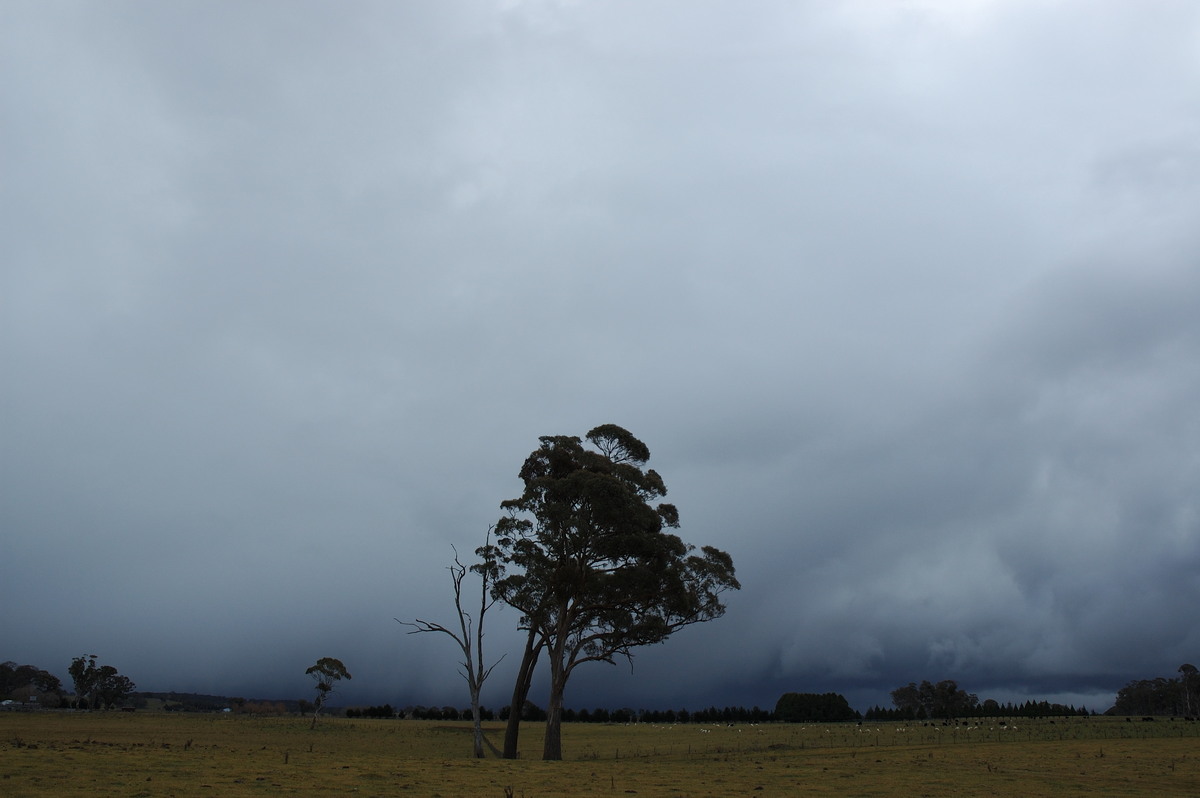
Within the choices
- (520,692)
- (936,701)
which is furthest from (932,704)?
(520,692)

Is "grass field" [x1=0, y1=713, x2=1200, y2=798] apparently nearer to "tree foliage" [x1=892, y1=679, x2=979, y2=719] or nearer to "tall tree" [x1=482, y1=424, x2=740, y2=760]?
"tall tree" [x1=482, y1=424, x2=740, y2=760]

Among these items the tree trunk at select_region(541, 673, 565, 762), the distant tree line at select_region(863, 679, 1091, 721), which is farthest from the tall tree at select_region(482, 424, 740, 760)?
the distant tree line at select_region(863, 679, 1091, 721)

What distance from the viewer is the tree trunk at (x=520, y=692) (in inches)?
1551

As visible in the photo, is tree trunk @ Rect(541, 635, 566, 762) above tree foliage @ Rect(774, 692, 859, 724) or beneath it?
above

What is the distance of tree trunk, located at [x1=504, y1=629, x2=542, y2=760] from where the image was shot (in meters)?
39.4

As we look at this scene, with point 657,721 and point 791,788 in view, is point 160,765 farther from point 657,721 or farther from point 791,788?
point 657,721

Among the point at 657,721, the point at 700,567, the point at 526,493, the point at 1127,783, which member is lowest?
the point at 657,721

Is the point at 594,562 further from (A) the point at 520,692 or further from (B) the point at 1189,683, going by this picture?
(B) the point at 1189,683

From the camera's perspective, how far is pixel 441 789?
2036cm

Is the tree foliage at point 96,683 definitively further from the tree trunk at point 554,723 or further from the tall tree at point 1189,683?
the tall tree at point 1189,683

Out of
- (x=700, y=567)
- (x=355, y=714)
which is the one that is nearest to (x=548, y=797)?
(x=700, y=567)

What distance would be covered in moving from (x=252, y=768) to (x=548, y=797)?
951 centimetres

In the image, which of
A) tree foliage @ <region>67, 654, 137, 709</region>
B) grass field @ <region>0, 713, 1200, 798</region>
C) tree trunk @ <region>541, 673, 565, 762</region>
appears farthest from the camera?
tree foliage @ <region>67, 654, 137, 709</region>

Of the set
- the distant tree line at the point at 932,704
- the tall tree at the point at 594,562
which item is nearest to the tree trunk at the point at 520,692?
the tall tree at the point at 594,562
